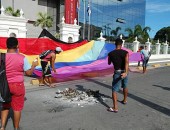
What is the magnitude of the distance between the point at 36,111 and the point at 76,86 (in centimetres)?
398

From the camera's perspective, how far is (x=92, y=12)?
62688 millimetres

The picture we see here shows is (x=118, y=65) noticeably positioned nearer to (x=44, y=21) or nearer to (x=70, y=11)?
(x=70, y=11)

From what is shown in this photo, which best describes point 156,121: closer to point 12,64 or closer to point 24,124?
point 24,124

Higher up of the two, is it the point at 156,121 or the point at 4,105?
the point at 4,105

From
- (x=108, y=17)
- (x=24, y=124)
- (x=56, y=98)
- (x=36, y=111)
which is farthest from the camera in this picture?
(x=108, y=17)

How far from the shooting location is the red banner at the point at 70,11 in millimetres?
40625

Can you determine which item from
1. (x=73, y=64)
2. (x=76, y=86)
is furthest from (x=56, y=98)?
(x=73, y=64)

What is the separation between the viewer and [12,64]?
4.83 metres

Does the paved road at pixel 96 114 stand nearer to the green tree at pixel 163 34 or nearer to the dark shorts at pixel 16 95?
the dark shorts at pixel 16 95

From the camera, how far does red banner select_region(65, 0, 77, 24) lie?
40.6 m

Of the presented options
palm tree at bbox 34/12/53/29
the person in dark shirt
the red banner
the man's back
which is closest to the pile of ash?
the person in dark shirt

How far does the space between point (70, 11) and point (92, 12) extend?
22.3 metres

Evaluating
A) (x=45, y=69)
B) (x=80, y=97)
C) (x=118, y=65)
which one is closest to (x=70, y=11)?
(x=45, y=69)

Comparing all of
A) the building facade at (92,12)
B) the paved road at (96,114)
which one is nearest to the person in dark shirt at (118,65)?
the paved road at (96,114)
